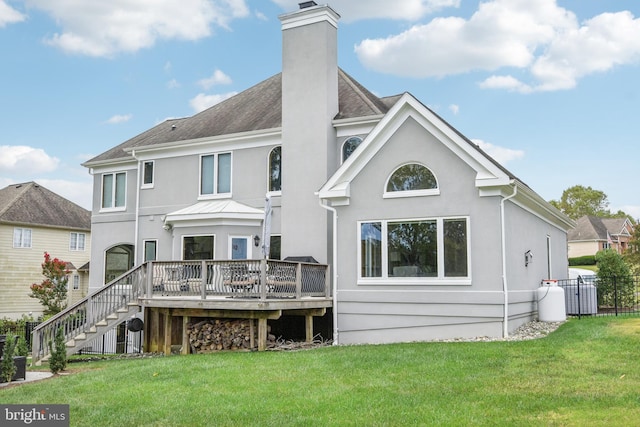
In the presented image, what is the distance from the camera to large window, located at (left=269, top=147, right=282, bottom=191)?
19266mm

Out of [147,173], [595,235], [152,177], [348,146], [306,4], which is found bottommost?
[595,235]

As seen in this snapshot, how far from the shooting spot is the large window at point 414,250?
14.0m

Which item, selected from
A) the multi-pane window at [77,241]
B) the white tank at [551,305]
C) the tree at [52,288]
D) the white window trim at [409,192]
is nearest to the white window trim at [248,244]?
the white window trim at [409,192]

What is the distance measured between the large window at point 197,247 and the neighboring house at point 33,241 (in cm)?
1734

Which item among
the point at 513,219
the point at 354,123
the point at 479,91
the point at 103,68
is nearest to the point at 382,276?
the point at 513,219

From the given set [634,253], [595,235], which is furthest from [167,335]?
[595,235]

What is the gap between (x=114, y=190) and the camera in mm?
23266

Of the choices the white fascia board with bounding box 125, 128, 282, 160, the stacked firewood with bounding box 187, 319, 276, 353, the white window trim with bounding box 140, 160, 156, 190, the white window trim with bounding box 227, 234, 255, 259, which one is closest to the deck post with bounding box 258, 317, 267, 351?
the stacked firewood with bounding box 187, 319, 276, 353

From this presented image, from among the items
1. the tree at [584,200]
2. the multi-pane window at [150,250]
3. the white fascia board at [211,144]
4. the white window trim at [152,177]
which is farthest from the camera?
the tree at [584,200]

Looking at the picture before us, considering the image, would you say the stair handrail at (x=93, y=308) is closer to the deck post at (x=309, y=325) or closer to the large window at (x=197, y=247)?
the large window at (x=197, y=247)

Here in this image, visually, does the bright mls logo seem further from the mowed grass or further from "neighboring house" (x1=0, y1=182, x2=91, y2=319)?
"neighboring house" (x1=0, y1=182, x2=91, y2=319)

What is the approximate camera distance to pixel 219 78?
27672mm

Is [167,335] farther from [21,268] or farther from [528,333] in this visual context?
[21,268]

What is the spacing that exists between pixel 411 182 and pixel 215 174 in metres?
8.30
